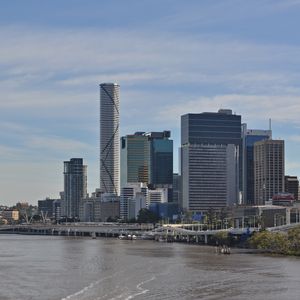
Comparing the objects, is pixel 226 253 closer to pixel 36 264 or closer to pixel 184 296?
pixel 36 264

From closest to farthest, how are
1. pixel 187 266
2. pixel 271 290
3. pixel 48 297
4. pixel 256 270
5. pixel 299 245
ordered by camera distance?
1. pixel 48 297
2. pixel 271 290
3. pixel 256 270
4. pixel 187 266
5. pixel 299 245

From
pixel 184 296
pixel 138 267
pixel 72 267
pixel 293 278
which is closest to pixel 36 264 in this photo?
pixel 72 267

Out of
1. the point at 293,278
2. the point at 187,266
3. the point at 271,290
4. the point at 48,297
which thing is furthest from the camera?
the point at 187,266

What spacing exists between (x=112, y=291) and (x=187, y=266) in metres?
33.7

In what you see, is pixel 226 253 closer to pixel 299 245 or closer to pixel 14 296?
pixel 299 245

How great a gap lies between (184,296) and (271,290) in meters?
9.86

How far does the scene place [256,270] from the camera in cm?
9319

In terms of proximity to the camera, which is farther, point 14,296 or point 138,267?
point 138,267

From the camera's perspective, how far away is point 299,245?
130 m

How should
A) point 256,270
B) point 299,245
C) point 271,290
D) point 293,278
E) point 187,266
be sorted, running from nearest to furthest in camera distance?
point 271,290
point 293,278
point 256,270
point 187,266
point 299,245

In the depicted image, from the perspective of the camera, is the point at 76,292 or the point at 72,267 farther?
the point at 72,267

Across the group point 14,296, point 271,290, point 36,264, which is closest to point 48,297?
point 14,296

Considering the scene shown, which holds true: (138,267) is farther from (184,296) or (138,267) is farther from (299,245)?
(299,245)

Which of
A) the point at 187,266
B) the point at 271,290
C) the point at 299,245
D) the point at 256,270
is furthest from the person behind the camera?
the point at 299,245
